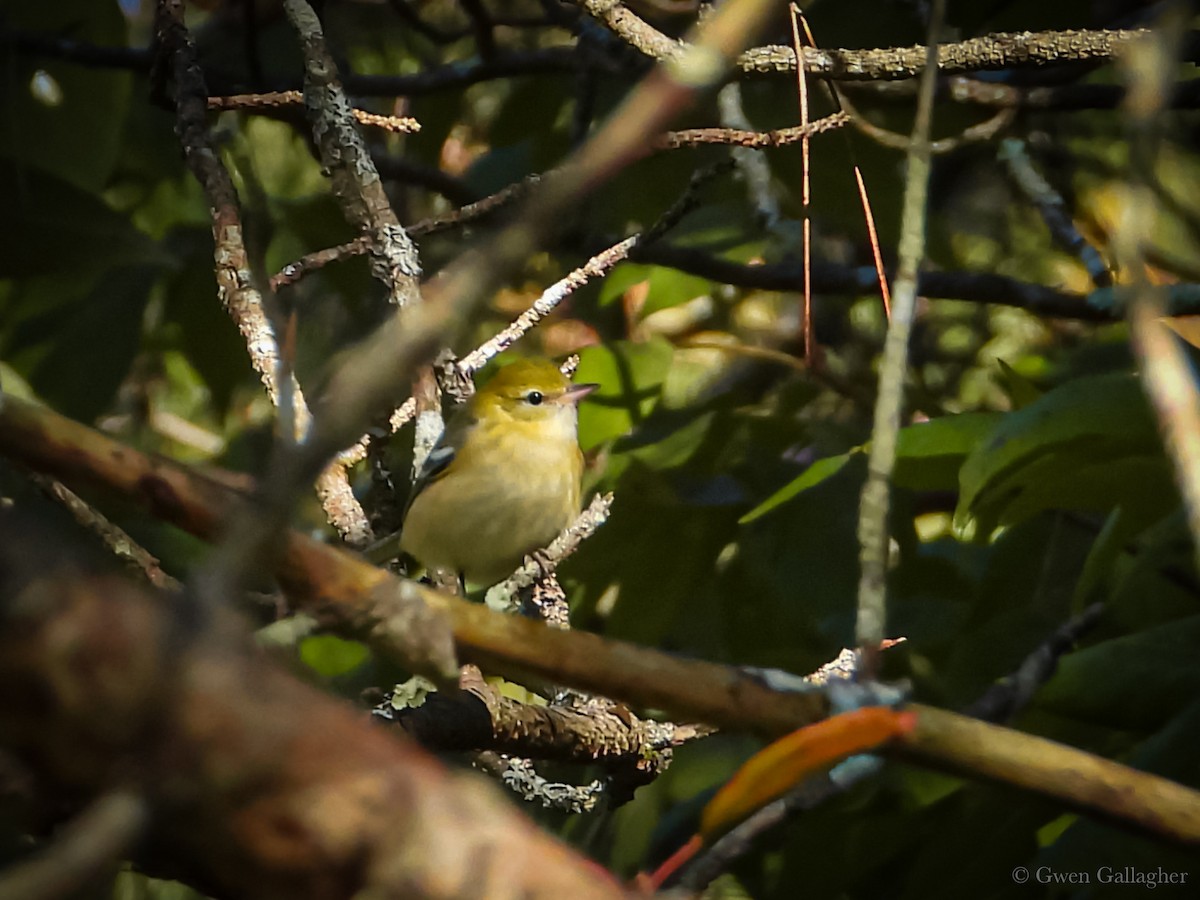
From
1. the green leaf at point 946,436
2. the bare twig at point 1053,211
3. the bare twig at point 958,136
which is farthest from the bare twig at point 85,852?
the bare twig at point 1053,211

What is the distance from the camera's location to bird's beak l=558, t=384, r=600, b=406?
2789 millimetres

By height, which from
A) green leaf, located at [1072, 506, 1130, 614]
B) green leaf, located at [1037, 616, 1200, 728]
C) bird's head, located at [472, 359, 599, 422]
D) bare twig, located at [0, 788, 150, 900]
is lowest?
bare twig, located at [0, 788, 150, 900]

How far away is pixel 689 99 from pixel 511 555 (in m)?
2.22

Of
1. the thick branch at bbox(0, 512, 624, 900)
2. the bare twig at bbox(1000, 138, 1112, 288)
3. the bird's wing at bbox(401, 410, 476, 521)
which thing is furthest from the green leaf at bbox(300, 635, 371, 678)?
the bare twig at bbox(1000, 138, 1112, 288)

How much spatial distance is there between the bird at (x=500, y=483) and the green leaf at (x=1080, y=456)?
1.25m

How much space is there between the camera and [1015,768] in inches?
41.6

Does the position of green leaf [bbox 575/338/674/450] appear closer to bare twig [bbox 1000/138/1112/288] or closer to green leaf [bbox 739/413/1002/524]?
green leaf [bbox 739/413/1002/524]

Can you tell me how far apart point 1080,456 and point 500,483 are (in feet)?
5.20

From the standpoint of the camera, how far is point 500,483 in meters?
3.01

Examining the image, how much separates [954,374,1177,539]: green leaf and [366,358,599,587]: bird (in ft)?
4.10

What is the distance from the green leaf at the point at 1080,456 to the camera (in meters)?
1.57

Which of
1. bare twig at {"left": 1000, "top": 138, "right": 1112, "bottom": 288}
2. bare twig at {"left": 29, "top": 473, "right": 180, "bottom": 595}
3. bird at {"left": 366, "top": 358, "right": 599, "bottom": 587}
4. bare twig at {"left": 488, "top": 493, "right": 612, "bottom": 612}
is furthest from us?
bare twig at {"left": 1000, "top": 138, "right": 1112, "bottom": 288}

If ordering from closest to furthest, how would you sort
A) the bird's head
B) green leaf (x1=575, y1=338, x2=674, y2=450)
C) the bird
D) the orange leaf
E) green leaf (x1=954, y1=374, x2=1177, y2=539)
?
the orange leaf, green leaf (x1=954, y1=374, x2=1177, y2=539), green leaf (x1=575, y1=338, x2=674, y2=450), the bird, the bird's head

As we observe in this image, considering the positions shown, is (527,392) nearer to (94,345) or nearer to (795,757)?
(94,345)
